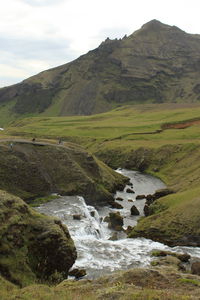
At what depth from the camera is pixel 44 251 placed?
29.7 m

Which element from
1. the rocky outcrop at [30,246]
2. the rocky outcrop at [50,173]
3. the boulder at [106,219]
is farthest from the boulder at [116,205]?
the rocky outcrop at [30,246]

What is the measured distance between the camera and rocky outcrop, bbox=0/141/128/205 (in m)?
63.6

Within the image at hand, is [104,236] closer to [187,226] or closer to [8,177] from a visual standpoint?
[187,226]

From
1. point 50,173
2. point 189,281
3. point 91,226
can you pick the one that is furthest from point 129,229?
point 189,281

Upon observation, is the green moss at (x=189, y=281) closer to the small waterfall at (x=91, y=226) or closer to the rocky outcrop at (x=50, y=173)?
the small waterfall at (x=91, y=226)

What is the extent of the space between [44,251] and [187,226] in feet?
80.2

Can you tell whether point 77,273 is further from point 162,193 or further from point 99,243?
point 162,193

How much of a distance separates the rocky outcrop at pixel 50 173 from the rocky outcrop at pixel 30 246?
30.5 metres

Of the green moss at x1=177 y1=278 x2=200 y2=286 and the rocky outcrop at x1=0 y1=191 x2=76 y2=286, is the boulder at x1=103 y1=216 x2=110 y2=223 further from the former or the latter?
the green moss at x1=177 y1=278 x2=200 y2=286

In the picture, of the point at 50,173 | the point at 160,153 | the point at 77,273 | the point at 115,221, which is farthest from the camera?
the point at 160,153

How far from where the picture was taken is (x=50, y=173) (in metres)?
68.1

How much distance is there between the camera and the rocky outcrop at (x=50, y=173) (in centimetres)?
6359

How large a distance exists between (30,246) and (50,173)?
39.2m

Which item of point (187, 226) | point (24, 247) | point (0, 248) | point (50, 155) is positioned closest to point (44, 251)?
point (24, 247)
